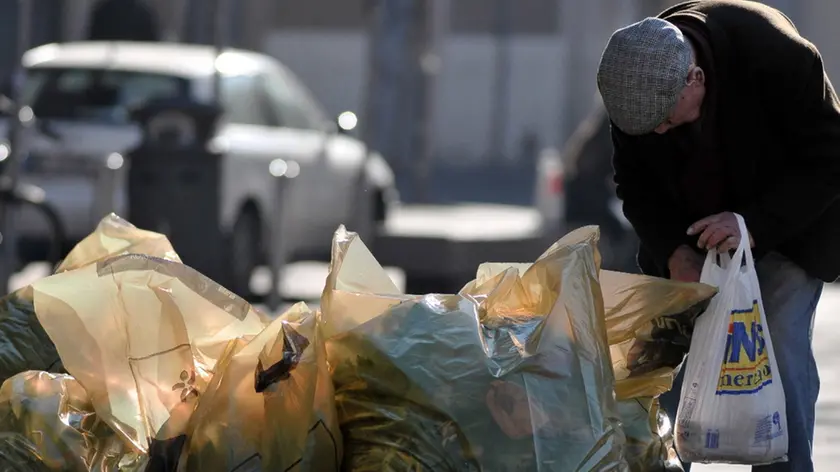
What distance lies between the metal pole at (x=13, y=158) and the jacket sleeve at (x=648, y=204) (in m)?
5.22

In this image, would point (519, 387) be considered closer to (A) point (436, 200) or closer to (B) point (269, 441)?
(B) point (269, 441)

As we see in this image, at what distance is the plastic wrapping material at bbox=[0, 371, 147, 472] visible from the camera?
364 centimetres

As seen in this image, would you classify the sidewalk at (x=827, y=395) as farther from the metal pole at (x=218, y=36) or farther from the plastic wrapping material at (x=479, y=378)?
the metal pole at (x=218, y=36)

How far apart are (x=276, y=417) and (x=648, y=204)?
3.50 feet

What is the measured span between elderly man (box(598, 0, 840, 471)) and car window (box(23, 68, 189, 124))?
6722mm

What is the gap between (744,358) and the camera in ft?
12.2

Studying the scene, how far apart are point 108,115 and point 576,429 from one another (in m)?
7.45

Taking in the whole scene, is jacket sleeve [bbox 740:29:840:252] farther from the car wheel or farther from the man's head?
the car wheel

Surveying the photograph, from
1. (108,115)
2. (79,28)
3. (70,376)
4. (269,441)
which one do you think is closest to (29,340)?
(70,376)

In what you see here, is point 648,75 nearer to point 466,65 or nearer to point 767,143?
point 767,143

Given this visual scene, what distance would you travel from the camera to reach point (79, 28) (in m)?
26.3

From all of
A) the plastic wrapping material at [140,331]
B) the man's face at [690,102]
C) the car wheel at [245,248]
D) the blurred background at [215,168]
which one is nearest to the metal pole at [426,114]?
the blurred background at [215,168]

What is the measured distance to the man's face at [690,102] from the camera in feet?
12.0

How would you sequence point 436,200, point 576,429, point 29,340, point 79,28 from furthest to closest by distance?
point 79,28, point 436,200, point 29,340, point 576,429
